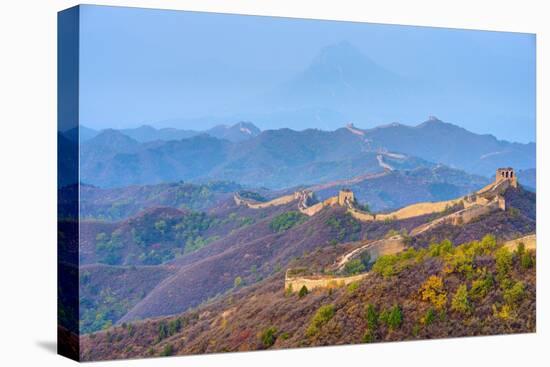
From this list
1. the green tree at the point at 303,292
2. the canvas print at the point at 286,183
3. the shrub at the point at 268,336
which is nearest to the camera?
the canvas print at the point at 286,183

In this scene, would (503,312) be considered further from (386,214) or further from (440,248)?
(386,214)

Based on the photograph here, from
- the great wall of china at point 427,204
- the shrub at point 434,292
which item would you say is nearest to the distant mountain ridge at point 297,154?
the great wall of china at point 427,204

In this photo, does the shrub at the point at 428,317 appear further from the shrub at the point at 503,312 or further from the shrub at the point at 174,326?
the shrub at the point at 174,326

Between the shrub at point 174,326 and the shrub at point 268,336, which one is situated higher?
the shrub at point 174,326

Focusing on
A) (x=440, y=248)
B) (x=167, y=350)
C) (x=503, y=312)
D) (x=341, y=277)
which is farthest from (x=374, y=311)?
(x=167, y=350)

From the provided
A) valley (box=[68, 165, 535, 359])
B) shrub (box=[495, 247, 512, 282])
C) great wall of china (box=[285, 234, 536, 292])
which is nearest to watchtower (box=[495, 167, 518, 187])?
valley (box=[68, 165, 535, 359])

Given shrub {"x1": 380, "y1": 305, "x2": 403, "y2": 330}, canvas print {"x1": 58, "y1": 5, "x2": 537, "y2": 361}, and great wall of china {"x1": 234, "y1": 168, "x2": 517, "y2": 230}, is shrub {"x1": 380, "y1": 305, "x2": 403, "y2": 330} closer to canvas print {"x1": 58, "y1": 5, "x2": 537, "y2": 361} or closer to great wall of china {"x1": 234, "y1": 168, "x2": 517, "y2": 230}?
canvas print {"x1": 58, "y1": 5, "x2": 537, "y2": 361}

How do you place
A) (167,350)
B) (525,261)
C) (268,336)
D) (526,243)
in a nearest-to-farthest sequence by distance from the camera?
(167,350) → (268,336) → (525,261) → (526,243)
